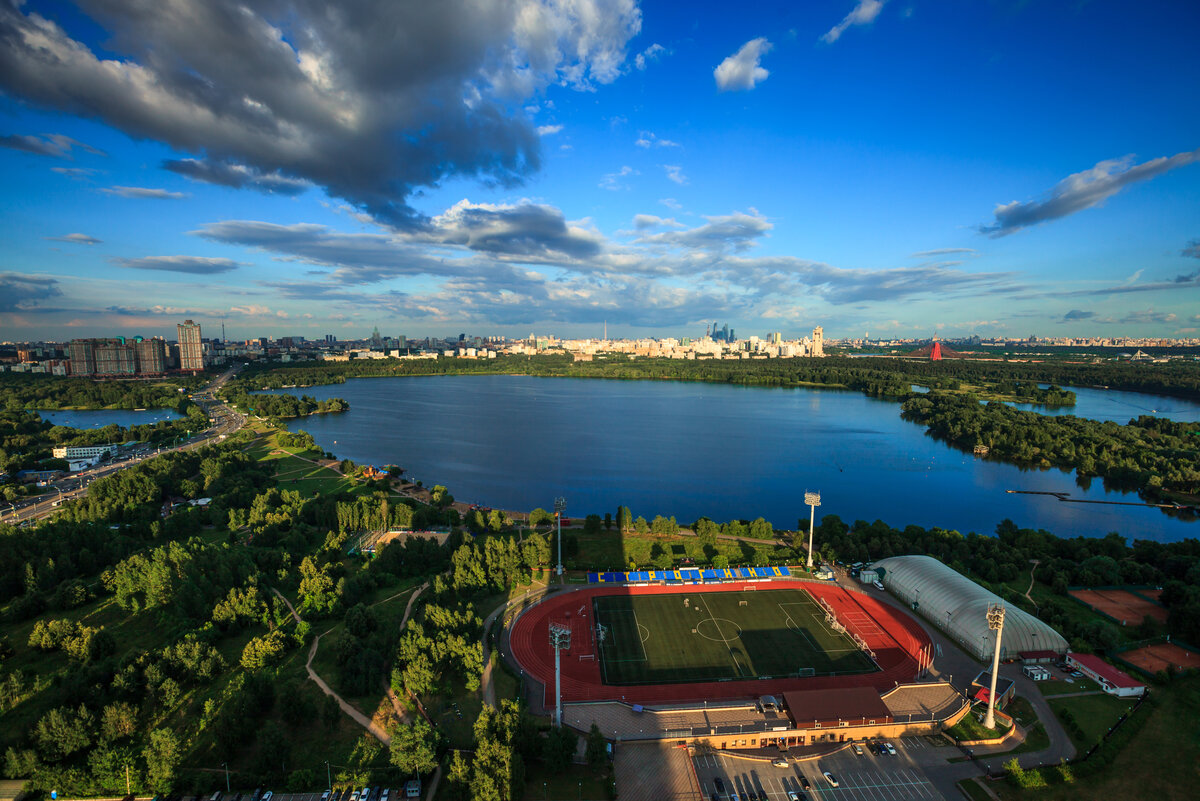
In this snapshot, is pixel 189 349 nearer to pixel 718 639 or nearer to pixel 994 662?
pixel 718 639

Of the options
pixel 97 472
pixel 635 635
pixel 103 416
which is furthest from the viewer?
pixel 103 416

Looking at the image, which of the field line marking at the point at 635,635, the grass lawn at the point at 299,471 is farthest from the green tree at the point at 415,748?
the grass lawn at the point at 299,471

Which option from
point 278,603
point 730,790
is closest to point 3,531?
point 278,603

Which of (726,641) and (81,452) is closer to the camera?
(726,641)

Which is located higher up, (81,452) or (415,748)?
(81,452)

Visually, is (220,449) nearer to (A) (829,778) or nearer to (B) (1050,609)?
(A) (829,778)

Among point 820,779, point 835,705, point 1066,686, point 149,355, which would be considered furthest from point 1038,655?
point 149,355

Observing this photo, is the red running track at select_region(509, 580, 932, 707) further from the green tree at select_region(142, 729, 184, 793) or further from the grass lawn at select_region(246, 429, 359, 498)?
the grass lawn at select_region(246, 429, 359, 498)

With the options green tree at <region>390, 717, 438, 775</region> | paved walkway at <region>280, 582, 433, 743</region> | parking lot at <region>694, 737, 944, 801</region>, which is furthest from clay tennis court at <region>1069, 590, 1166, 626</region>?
paved walkway at <region>280, 582, 433, 743</region>
